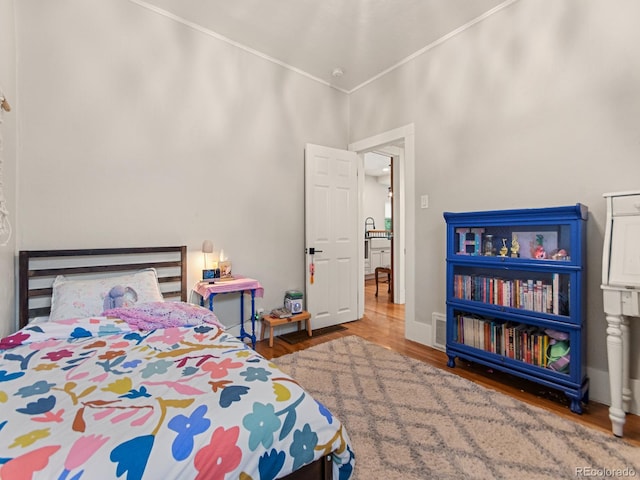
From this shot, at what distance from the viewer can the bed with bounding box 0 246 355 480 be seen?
0.80 m

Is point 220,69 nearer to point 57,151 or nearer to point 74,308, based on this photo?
point 57,151

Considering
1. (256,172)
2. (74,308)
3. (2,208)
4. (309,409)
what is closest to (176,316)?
(74,308)

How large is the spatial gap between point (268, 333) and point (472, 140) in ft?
9.11

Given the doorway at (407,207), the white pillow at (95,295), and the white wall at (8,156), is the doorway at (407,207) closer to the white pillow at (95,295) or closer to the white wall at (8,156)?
the white pillow at (95,295)

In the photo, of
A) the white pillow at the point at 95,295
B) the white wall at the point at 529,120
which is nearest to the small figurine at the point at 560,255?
the white wall at the point at 529,120

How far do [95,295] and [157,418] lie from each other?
159 centimetres

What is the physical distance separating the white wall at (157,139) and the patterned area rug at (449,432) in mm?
1556

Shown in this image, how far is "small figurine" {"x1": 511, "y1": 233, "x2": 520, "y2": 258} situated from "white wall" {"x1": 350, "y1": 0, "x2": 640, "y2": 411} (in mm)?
285

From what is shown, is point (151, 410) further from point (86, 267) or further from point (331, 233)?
point (331, 233)

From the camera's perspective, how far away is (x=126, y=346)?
5.20 feet

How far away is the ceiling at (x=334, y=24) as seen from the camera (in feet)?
8.25

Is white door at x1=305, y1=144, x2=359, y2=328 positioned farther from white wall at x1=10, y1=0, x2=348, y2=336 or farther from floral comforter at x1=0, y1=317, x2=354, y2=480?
floral comforter at x1=0, y1=317, x2=354, y2=480

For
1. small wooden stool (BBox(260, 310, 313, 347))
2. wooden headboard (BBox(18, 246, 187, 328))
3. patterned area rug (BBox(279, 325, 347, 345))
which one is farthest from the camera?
patterned area rug (BBox(279, 325, 347, 345))

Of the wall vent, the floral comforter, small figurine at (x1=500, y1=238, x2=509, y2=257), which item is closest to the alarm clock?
the wall vent
